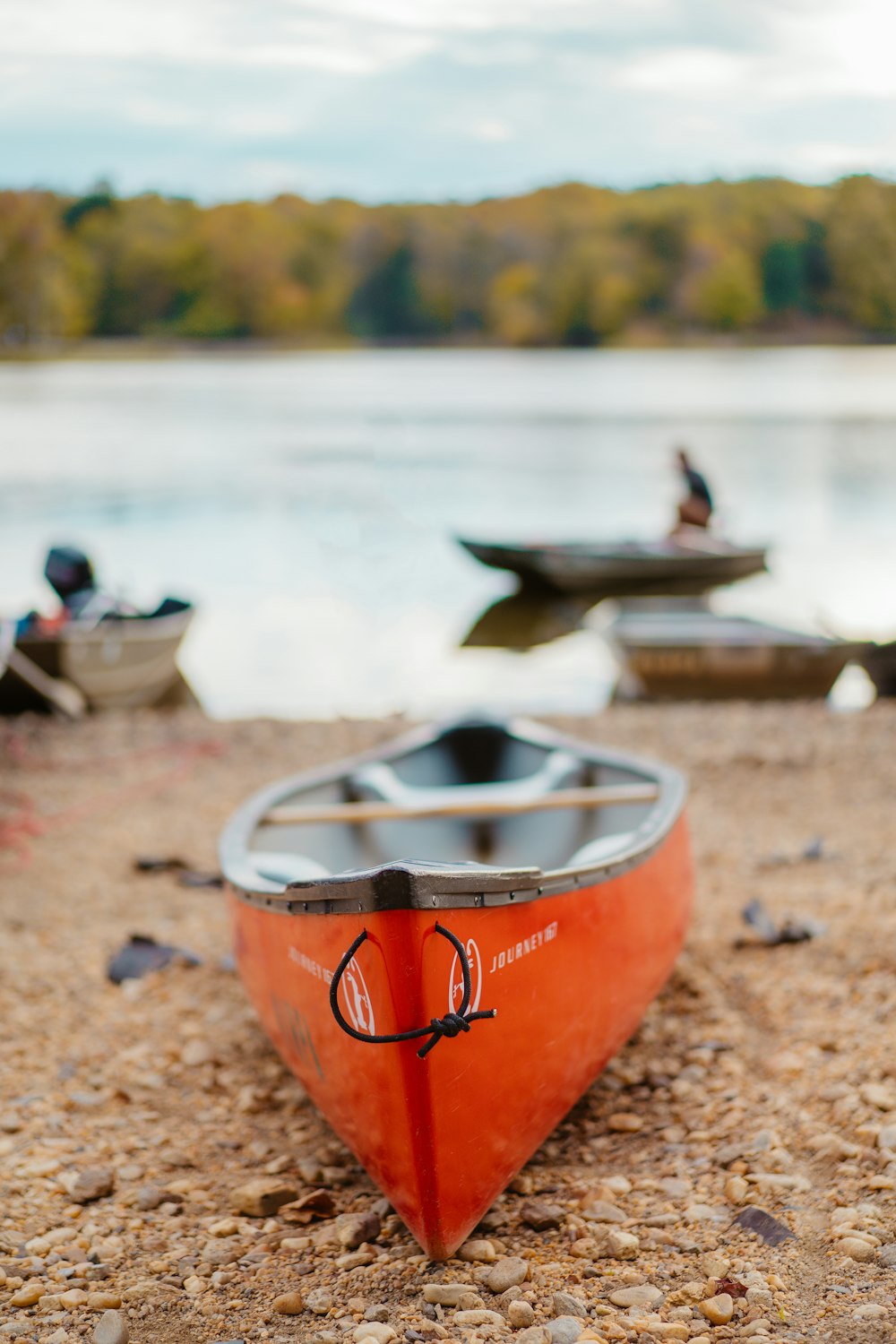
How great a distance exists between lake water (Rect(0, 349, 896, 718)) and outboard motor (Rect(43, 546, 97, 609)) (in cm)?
284

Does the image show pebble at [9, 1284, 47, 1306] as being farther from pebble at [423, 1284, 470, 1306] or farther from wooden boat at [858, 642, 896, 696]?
wooden boat at [858, 642, 896, 696]

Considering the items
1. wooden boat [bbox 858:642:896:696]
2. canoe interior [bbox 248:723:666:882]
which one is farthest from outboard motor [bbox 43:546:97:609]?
wooden boat [bbox 858:642:896:696]

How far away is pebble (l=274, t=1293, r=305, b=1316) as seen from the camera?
368cm

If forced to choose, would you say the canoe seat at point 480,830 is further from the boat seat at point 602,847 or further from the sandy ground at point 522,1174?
the sandy ground at point 522,1174

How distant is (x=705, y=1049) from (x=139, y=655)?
29.1ft

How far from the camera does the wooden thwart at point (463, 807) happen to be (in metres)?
5.95

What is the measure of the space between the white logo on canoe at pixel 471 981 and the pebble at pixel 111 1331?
4.05 ft

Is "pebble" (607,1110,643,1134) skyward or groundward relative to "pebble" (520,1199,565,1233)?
groundward

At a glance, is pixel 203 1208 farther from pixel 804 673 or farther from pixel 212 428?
pixel 212 428

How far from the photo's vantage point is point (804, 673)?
12984mm

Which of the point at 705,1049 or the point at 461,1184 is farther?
the point at 705,1049

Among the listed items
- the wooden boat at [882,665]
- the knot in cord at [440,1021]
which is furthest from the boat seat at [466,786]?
the wooden boat at [882,665]

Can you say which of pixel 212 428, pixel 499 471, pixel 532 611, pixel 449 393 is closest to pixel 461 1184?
pixel 532 611

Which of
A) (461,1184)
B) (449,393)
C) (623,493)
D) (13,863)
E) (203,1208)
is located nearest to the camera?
(461,1184)
